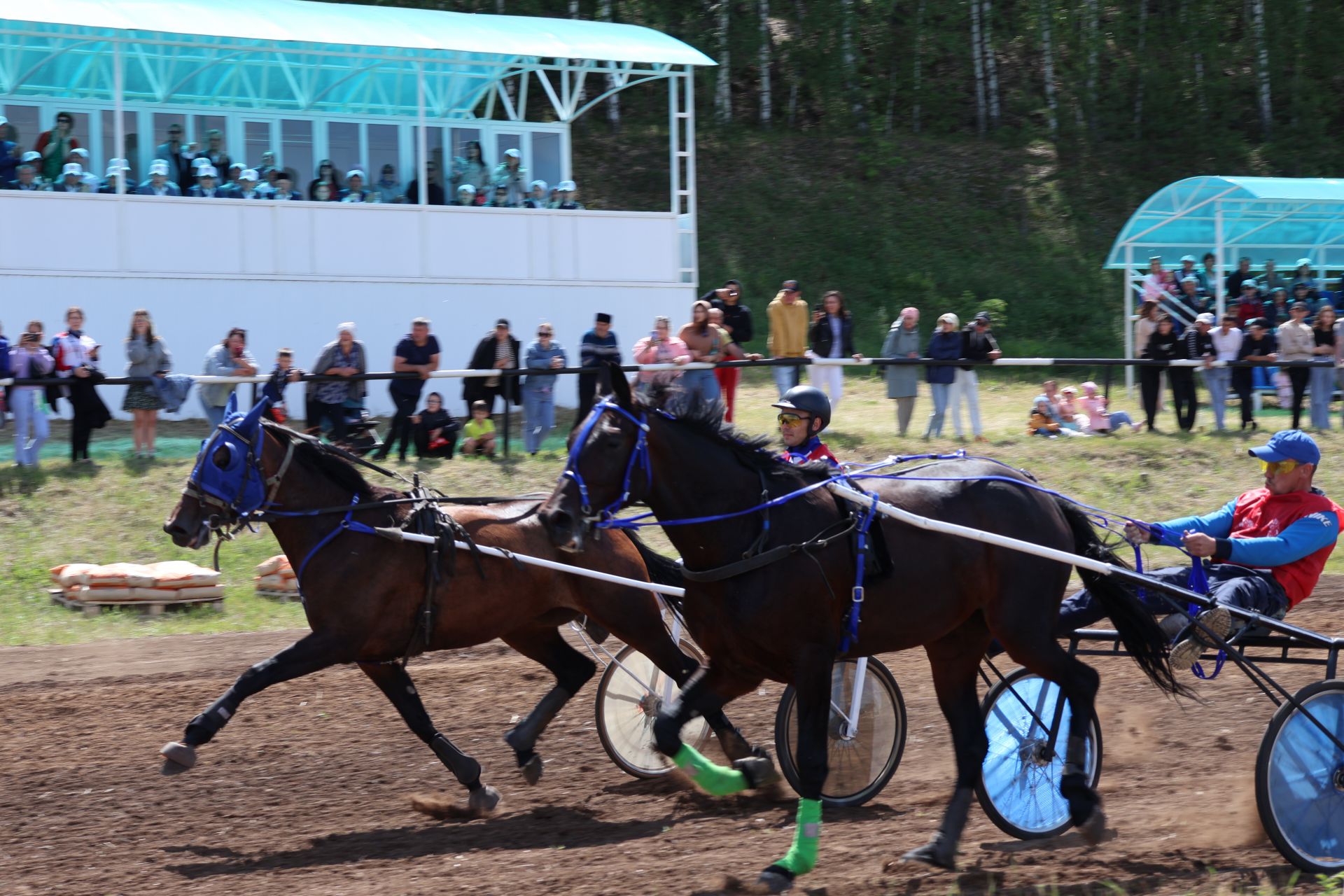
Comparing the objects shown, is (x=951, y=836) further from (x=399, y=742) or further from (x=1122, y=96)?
(x=1122, y=96)

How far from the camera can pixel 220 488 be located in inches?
269

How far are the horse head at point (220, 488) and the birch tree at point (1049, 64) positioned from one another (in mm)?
29209

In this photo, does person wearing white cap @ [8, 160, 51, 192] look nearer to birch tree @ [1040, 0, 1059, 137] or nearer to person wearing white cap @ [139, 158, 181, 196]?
person wearing white cap @ [139, 158, 181, 196]

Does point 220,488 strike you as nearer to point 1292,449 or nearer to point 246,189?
point 1292,449

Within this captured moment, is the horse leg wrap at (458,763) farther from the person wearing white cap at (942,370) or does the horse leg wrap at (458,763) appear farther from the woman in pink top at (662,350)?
the person wearing white cap at (942,370)

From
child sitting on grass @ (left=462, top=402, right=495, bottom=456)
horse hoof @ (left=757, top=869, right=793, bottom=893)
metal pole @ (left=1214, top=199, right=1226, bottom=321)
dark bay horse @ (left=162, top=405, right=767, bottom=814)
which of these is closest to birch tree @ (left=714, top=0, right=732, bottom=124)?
metal pole @ (left=1214, top=199, right=1226, bottom=321)

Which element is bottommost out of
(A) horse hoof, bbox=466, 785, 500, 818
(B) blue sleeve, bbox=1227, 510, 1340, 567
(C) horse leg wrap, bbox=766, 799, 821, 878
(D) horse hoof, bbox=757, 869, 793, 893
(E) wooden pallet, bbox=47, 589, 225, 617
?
(A) horse hoof, bbox=466, 785, 500, 818

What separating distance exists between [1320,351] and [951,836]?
12.1 metres

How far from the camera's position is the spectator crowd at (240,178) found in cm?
1691

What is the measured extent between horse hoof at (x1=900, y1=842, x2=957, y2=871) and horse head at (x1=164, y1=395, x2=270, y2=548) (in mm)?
3217

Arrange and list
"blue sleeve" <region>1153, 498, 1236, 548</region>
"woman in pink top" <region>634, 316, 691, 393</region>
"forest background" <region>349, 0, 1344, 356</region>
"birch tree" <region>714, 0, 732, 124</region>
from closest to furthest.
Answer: "blue sleeve" <region>1153, 498, 1236, 548</region> → "woman in pink top" <region>634, 316, 691, 393</region> → "forest background" <region>349, 0, 1344, 356</region> → "birch tree" <region>714, 0, 732, 124</region>

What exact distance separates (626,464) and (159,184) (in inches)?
522

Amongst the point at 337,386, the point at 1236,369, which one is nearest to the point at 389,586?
the point at 337,386

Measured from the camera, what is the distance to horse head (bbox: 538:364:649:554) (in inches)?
210
